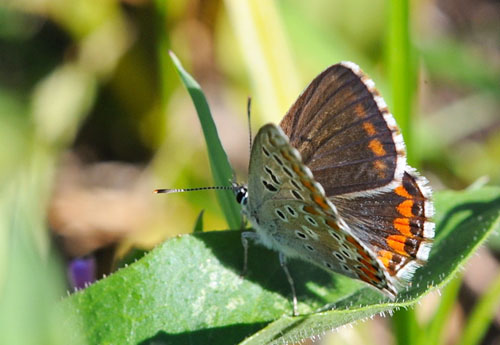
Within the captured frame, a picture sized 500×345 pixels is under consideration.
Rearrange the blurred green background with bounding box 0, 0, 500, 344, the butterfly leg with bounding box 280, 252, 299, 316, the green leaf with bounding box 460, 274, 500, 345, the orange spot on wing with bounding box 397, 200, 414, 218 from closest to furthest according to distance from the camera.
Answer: the butterfly leg with bounding box 280, 252, 299, 316 < the orange spot on wing with bounding box 397, 200, 414, 218 < the green leaf with bounding box 460, 274, 500, 345 < the blurred green background with bounding box 0, 0, 500, 344

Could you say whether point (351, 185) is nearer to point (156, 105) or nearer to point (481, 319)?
point (481, 319)

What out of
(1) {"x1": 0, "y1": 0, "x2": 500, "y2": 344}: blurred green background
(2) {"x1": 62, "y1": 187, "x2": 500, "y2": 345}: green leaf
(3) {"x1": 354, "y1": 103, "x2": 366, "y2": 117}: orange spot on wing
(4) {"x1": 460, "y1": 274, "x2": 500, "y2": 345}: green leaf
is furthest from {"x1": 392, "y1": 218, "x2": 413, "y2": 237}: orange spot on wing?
(1) {"x1": 0, "y1": 0, "x2": 500, "y2": 344}: blurred green background

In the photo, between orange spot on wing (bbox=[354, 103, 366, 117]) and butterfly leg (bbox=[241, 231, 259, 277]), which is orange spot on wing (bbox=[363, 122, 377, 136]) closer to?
orange spot on wing (bbox=[354, 103, 366, 117])

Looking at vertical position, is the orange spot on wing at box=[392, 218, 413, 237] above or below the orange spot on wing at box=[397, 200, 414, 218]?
below

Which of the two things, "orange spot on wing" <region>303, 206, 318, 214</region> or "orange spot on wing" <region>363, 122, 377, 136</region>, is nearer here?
"orange spot on wing" <region>303, 206, 318, 214</region>

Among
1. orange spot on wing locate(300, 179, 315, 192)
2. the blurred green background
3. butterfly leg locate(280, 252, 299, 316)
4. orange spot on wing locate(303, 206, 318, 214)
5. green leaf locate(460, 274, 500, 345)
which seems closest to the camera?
orange spot on wing locate(300, 179, 315, 192)

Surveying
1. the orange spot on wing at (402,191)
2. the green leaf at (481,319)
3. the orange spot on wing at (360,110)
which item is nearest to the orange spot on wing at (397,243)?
the orange spot on wing at (402,191)

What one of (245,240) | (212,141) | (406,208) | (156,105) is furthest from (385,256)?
(156,105)
